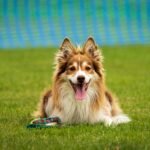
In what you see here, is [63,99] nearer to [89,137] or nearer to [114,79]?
[89,137]

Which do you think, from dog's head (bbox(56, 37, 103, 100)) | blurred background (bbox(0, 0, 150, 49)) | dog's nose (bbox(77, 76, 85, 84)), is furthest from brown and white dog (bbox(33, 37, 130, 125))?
blurred background (bbox(0, 0, 150, 49))

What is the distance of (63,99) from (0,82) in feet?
20.9

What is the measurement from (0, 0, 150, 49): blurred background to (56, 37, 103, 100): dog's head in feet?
53.2

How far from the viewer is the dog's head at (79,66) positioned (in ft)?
32.0

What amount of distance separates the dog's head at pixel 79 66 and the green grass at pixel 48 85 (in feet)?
1.92

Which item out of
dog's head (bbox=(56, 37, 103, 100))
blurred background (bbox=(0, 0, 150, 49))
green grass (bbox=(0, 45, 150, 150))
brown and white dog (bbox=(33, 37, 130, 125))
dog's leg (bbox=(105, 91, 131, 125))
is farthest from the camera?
blurred background (bbox=(0, 0, 150, 49))

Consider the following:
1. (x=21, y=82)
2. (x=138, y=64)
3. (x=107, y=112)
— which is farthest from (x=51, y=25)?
(x=107, y=112)

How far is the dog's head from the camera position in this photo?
974cm

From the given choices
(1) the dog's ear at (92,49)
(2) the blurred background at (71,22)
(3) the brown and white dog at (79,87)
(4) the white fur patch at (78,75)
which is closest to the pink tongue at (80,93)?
(3) the brown and white dog at (79,87)

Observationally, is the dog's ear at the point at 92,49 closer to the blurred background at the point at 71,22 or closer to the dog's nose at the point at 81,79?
the dog's nose at the point at 81,79

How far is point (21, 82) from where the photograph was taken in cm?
1636

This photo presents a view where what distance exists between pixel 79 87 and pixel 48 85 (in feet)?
19.7

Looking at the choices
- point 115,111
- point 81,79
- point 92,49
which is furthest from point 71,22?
point 81,79

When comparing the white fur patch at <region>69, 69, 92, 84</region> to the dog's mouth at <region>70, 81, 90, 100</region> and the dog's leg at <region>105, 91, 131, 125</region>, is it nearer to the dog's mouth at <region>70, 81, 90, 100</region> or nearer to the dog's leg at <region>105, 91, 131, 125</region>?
the dog's mouth at <region>70, 81, 90, 100</region>
